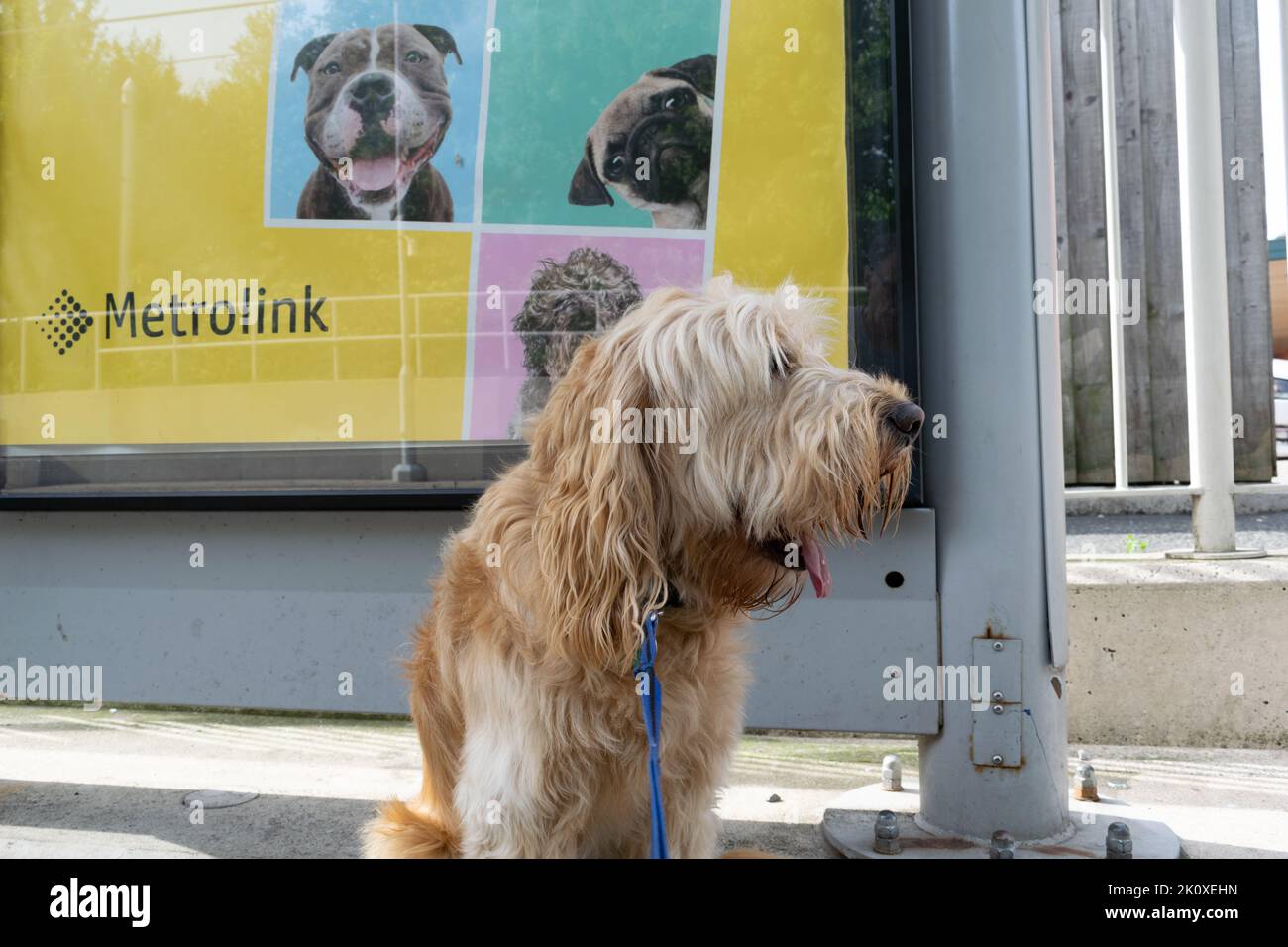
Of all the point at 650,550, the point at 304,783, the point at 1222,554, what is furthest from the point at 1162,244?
the point at 304,783

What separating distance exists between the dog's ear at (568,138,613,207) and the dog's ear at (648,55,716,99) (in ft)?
1.33

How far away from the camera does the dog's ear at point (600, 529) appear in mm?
2244

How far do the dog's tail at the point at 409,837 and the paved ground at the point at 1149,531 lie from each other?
13.5 ft

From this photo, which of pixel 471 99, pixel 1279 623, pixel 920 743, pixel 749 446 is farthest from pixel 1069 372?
pixel 749 446

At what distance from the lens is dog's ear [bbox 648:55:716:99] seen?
3535mm

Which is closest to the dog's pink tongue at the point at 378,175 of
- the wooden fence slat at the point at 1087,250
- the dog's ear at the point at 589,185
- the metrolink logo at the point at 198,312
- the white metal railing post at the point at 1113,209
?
the metrolink logo at the point at 198,312

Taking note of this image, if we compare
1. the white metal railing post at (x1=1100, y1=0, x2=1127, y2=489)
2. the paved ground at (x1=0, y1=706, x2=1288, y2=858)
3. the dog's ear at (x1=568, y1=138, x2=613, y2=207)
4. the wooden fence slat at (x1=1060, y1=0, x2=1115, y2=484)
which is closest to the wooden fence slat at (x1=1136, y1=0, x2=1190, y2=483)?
the wooden fence slat at (x1=1060, y1=0, x2=1115, y2=484)

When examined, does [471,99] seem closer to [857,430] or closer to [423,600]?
[423,600]

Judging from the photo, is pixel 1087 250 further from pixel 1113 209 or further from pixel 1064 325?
pixel 1113 209

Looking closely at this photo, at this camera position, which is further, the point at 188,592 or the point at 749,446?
the point at 188,592

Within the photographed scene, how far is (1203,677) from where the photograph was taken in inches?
170

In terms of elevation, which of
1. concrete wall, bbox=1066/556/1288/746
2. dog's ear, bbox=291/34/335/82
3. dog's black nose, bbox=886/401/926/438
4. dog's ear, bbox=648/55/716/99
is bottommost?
concrete wall, bbox=1066/556/1288/746

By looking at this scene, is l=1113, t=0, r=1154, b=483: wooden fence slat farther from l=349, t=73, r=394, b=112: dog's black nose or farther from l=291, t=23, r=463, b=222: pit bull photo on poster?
l=349, t=73, r=394, b=112: dog's black nose

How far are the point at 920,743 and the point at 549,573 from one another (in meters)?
1.71
